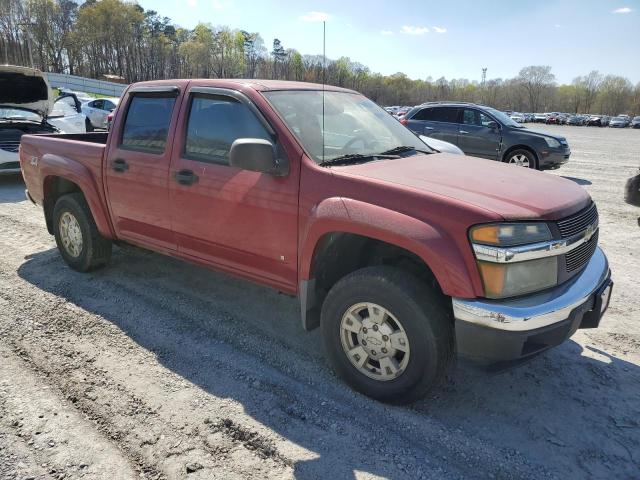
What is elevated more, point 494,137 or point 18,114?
point 18,114

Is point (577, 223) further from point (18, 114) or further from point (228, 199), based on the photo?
point (18, 114)

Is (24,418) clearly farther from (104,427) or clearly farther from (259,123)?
(259,123)

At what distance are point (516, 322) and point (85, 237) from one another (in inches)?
162

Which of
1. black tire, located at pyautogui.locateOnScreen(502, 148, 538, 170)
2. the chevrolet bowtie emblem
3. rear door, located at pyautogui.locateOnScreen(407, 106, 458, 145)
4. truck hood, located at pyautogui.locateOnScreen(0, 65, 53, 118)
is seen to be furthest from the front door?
black tire, located at pyautogui.locateOnScreen(502, 148, 538, 170)

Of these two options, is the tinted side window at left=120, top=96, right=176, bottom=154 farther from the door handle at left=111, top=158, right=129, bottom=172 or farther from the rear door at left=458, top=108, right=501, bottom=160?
the rear door at left=458, top=108, right=501, bottom=160

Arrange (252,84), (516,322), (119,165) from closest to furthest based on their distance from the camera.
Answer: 1. (516,322)
2. (252,84)
3. (119,165)

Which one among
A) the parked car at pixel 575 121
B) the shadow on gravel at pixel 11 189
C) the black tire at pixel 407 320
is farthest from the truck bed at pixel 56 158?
the parked car at pixel 575 121

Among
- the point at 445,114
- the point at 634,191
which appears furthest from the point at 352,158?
the point at 445,114

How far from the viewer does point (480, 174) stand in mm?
3121

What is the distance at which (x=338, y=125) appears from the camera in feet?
11.5

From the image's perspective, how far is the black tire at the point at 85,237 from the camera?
15.3ft

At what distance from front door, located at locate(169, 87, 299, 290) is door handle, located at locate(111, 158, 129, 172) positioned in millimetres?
651

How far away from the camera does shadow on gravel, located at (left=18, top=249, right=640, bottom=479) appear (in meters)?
2.47

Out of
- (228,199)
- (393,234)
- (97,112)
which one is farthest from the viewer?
(97,112)
